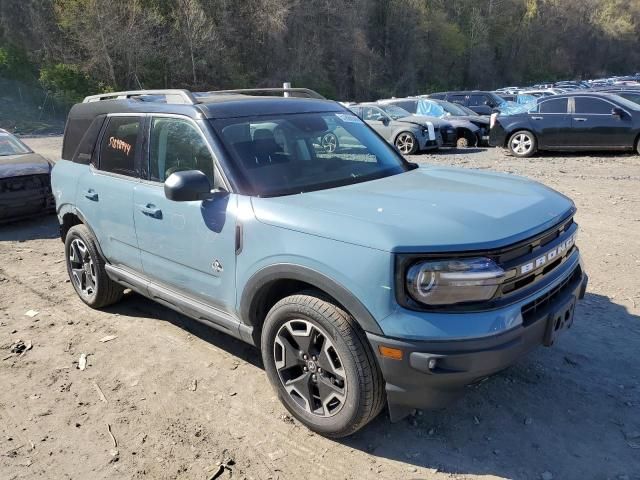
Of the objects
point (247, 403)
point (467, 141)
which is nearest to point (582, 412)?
point (247, 403)

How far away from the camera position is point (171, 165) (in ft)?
12.5

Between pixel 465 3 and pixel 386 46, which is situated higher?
pixel 465 3

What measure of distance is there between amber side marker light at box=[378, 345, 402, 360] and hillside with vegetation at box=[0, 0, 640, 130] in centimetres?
3068

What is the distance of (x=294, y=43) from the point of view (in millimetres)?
44656

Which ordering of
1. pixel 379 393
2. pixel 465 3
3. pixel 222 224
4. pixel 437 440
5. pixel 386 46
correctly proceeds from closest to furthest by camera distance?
pixel 379 393
pixel 437 440
pixel 222 224
pixel 386 46
pixel 465 3

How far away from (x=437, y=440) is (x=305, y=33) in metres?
46.6

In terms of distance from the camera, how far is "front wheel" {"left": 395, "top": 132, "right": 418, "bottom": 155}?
14.9m

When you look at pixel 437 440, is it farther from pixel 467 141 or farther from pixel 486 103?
pixel 486 103

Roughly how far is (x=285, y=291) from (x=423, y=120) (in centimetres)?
1315

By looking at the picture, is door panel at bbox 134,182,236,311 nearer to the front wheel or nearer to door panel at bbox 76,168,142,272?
door panel at bbox 76,168,142,272

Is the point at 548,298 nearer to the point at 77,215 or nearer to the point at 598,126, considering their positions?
the point at 77,215

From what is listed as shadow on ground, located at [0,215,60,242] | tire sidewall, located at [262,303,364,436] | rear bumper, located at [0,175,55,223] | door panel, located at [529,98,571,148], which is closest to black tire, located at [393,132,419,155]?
door panel, located at [529,98,571,148]

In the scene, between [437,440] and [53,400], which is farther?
[53,400]

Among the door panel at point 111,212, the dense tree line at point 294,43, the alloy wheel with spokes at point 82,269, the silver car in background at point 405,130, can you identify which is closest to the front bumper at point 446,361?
the door panel at point 111,212
